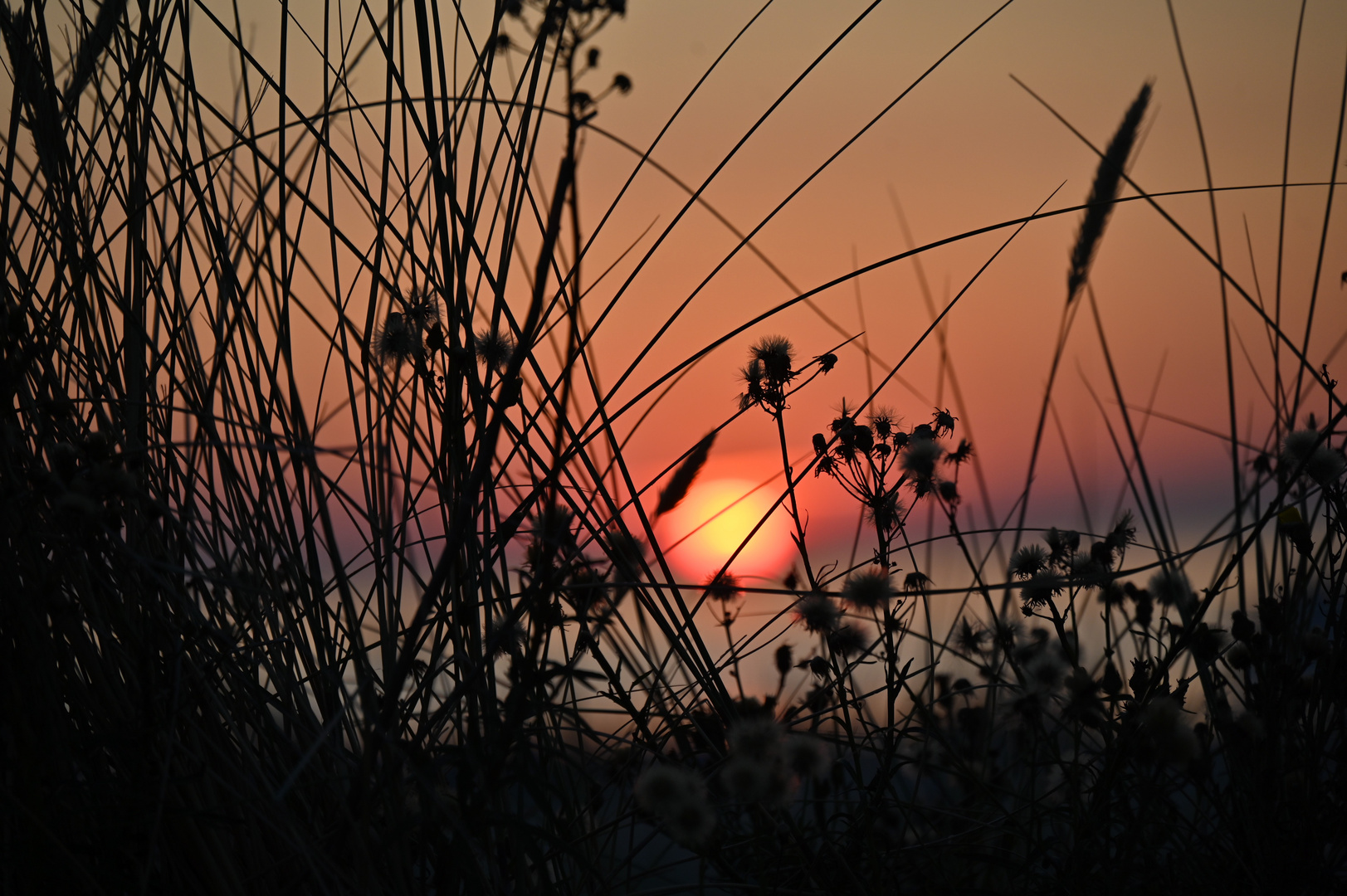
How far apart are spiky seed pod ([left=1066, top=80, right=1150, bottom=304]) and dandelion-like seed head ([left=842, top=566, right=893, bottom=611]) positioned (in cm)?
80

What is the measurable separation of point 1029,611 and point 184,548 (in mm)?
988

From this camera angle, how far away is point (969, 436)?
1.56 meters

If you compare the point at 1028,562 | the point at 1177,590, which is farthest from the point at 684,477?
the point at 1177,590

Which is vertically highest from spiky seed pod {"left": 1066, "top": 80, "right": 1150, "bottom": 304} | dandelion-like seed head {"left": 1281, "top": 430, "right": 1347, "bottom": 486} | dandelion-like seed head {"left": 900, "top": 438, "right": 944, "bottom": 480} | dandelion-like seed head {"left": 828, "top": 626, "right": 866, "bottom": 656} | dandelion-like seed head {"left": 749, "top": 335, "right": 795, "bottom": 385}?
spiky seed pod {"left": 1066, "top": 80, "right": 1150, "bottom": 304}

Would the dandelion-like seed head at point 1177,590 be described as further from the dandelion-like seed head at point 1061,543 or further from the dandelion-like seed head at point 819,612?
the dandelion-like seed head at point 819,612

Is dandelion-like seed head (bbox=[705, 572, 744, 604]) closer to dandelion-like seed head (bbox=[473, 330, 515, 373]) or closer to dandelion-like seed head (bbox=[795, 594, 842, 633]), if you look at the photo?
dandelion-like seed head (bbox=[795, 594, 842, 633])

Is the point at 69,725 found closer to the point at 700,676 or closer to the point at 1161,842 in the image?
the point at 700,676

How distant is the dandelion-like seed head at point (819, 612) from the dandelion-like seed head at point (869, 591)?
0.02 meters

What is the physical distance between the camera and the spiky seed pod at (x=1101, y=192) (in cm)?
152

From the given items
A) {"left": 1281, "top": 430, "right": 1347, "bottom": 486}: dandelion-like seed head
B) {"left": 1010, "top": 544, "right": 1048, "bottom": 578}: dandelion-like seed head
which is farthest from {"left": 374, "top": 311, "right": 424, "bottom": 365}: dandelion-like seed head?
{"left": 1281, "top": 430, "right": 1347, "bottom": 486}: dandelion-like seed head

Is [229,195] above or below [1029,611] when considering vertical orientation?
above

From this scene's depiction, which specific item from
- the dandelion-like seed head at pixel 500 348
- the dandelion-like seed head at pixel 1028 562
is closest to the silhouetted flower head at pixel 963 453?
the dandelion-like seed head at pixel 1028 562

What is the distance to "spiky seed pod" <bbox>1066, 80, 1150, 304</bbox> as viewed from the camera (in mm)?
1520

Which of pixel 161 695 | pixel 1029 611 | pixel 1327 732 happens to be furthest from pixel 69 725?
pixel 1327 732
